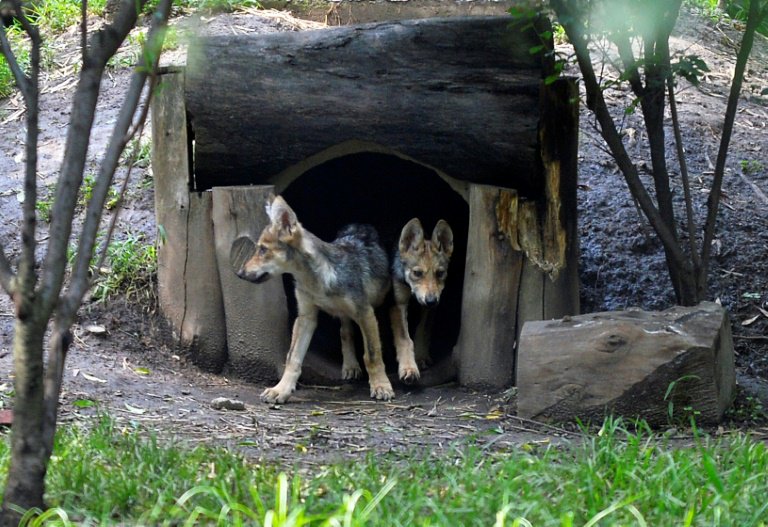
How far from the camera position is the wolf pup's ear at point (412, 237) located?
7.61 m

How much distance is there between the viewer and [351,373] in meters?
7.93

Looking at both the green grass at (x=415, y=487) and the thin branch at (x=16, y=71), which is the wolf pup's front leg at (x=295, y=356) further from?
the thin branch at (x=16, y=71)

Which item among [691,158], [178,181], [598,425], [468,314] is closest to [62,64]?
[178,181]

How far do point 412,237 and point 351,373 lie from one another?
1200mm

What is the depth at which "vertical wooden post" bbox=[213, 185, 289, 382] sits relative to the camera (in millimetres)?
7172

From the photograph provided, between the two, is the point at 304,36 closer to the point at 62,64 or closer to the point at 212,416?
the point at 212,416

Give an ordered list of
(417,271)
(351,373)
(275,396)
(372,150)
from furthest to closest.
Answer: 1. (351,373)
2. (417,271)
3. (372,150)
4. (275,396)

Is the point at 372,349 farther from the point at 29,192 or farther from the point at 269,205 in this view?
the point at 29,192

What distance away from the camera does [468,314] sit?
23.7ft

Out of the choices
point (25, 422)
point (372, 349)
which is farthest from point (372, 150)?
point (25, 422)

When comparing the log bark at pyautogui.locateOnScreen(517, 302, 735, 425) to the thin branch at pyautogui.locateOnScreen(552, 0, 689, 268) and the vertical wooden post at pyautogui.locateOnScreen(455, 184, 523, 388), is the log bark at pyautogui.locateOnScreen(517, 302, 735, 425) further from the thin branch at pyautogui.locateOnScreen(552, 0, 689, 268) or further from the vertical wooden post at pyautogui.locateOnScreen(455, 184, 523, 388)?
the vertical wooden post at pyautogui.locateOnScreen(455, 184, 523, 388)

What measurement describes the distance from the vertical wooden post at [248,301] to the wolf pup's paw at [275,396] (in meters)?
0.45

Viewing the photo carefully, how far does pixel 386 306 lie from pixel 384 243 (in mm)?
617

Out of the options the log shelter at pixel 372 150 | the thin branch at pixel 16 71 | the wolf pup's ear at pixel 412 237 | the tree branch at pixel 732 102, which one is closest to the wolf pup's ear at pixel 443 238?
the wolf pup's ear at pixel 412 237
